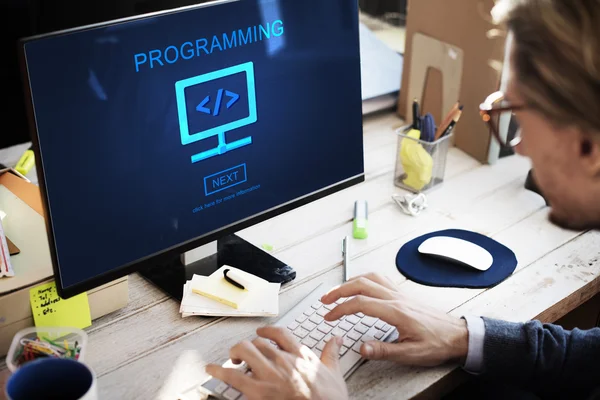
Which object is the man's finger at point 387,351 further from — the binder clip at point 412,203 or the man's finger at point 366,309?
the binder clip at point 412,203

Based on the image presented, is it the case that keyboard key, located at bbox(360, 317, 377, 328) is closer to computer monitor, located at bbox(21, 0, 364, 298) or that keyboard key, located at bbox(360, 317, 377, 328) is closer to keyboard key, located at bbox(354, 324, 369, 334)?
keyboard key, located at bbox(354, 324, 369, 334)

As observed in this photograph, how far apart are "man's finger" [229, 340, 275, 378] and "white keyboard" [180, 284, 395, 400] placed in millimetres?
38

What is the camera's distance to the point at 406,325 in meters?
1.10

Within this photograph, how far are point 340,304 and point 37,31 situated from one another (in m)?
0.85

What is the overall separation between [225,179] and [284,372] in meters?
0.37

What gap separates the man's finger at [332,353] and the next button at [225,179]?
324 millimetres

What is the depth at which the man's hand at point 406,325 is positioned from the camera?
1075 millimetres

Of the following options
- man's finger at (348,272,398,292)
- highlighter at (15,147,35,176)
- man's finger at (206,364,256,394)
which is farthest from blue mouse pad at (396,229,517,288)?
highlighter at (15,147,35,176)

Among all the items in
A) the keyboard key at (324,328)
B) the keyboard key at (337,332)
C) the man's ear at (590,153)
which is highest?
the man's ear at (590,153)

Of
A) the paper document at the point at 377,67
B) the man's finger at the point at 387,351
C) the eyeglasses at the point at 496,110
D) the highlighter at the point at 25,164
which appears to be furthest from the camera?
the paper document at the point at 377,67

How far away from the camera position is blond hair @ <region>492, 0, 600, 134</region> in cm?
82

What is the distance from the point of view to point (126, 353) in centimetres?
111

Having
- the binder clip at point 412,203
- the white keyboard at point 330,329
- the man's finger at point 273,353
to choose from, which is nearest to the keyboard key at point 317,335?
the white keyboard at point 330,329

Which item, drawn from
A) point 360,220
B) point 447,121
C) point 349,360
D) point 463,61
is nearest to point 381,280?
point 349,360
